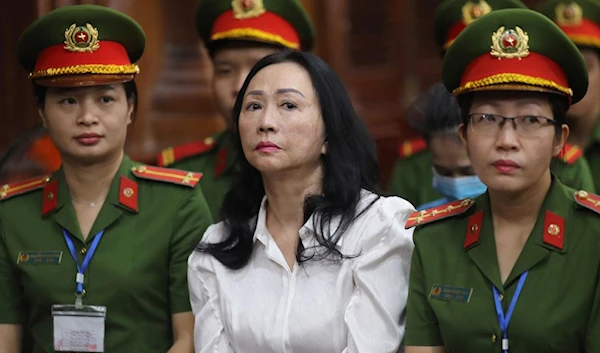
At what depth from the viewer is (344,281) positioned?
10.6 feet

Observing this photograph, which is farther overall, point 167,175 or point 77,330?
point 167,175

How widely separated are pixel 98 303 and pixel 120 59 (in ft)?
2.48

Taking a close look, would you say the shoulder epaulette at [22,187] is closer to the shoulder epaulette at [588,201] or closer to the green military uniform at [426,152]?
the green military uniform at [426,152]

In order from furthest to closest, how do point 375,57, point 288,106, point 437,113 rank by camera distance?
point 375,57 < point 437,113 < point 288,106

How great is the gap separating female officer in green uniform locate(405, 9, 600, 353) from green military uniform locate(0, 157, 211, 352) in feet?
2.82

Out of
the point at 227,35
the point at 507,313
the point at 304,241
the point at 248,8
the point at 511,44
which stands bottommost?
the point at 507,313

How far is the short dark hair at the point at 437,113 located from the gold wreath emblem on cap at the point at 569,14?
0.51m

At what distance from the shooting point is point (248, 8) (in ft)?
14.1

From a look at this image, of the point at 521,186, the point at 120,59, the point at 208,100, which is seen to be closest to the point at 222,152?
the point at 120,59

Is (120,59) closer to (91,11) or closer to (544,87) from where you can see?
(91,11)

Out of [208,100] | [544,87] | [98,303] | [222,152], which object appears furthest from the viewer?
[208,100]

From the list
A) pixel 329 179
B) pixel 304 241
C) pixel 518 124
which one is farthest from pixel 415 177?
pixel 518 124

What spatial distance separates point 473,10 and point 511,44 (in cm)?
149

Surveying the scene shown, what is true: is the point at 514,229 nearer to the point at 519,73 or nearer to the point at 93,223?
the point at 519,73
